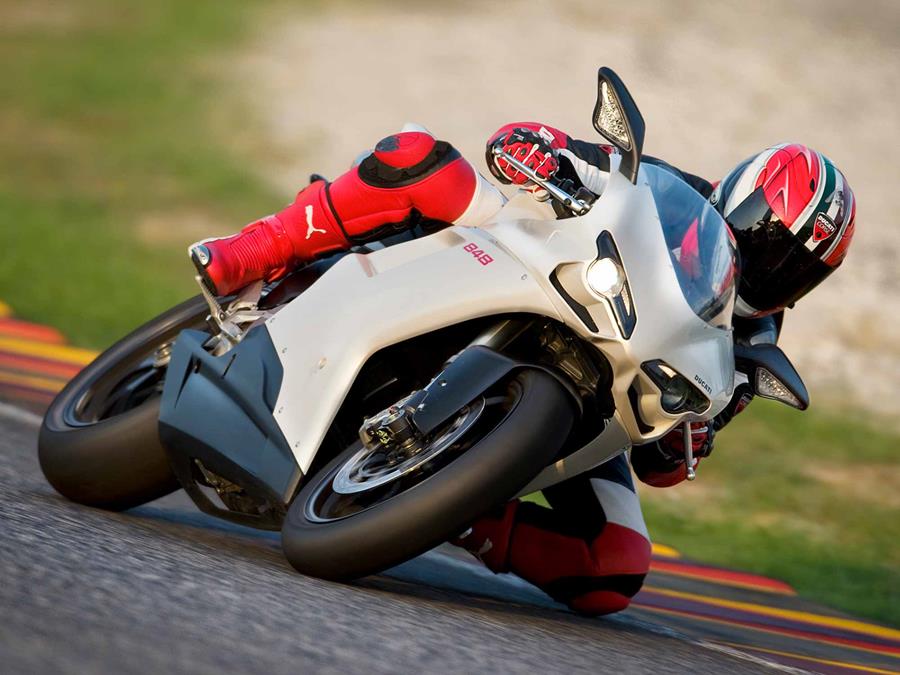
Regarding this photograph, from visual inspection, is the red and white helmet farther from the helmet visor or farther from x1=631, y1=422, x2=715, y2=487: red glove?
x1=631, y1=422, x2=715, y2=487: red glove

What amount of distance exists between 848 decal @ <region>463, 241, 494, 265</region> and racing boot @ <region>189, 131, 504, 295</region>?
24 cm

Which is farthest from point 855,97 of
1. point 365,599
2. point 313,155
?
point 365,599

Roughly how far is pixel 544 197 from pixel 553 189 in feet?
0.35

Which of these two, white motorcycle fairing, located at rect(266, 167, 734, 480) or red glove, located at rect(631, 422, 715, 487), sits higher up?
white motorcycle fairing, located at rect(266, 167, 734, 480)

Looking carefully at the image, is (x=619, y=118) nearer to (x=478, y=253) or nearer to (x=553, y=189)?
(x=553, y=189)

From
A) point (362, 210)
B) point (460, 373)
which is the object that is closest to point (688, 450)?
point (460, 373)

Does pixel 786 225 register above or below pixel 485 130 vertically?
below

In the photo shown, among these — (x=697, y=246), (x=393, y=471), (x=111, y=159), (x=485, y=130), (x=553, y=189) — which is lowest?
(x=393, y=471)

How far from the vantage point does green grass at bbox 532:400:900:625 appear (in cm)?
632

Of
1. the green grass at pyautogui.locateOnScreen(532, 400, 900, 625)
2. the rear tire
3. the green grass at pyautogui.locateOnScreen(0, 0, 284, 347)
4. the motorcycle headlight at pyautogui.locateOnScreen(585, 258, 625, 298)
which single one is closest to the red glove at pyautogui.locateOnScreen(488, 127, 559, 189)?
the motorcycle headlight at pyautogui.locateOnScreen(585, 258, 625, 298)

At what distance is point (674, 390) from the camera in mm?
3648

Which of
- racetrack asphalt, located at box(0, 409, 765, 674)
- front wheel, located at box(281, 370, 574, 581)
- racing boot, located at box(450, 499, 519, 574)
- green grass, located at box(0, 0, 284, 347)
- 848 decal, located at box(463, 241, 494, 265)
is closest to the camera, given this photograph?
racetrack asphalt, located at box(0, 409, 765, 674)

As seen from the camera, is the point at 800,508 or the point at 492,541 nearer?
the point at 492,541

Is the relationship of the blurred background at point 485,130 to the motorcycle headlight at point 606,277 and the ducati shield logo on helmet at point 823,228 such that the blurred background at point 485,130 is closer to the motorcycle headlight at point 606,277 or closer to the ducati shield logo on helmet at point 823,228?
the ducati shield logo on helmet at point 823,228
